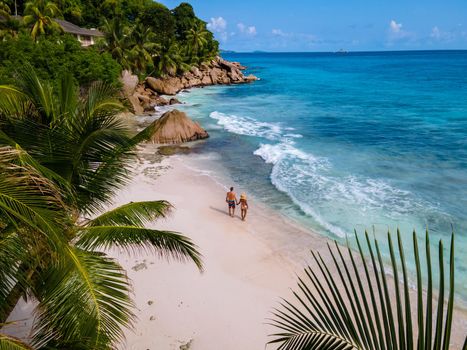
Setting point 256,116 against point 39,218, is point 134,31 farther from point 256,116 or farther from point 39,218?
point 39,218

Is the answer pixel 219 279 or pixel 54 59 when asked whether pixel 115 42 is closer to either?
pixel 54 59

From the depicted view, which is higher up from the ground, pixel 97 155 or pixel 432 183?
pixel 97 155

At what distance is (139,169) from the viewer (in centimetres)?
1877

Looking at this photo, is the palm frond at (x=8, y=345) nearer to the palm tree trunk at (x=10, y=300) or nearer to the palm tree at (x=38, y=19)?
the palm tree trunk at (x=10, y=300)

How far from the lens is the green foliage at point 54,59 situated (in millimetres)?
23234

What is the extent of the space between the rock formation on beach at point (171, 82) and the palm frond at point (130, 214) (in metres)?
19.3

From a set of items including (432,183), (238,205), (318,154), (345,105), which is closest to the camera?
(238,205)

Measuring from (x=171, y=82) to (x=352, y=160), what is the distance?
3751 cm

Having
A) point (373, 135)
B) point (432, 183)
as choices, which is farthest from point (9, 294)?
point (373, 135)

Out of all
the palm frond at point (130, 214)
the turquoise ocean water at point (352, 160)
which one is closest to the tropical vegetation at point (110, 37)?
the palm frond at point (130, 214)

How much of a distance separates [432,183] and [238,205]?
31.9ft

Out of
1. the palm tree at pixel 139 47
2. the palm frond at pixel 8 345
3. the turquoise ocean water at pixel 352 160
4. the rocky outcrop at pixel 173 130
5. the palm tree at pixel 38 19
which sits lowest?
the turquoise ocean water at pixel 352 160

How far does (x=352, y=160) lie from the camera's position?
70.2 feet

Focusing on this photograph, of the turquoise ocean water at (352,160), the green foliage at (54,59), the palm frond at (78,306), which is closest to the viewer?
the palm frond at (78,306)
